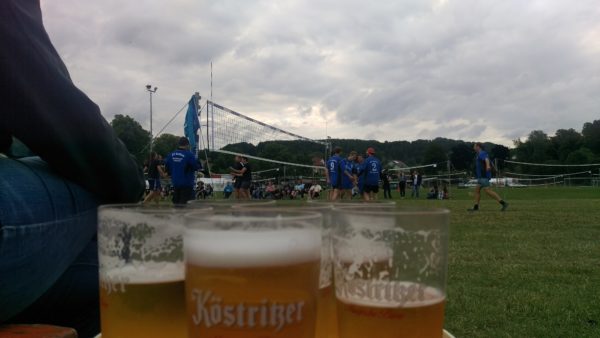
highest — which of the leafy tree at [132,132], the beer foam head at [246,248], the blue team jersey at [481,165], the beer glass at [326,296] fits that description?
the leafy tree at [132,132]

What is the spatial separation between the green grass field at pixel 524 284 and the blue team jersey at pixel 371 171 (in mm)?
6515

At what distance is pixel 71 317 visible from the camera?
1.28 m

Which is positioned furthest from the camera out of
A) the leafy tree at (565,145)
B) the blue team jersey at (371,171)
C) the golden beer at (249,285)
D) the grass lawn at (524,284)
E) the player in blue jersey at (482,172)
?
the leafy tree at (565,145)

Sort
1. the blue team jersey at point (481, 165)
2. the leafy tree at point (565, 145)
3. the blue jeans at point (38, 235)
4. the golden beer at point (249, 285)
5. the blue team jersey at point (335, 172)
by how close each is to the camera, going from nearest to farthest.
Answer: the golden beer at point (249, 285), the blue jeans at point (38, 235), the blue team jersey at point (481, 165), the blue team jersey at point (335, 172), the leafy tree at point (565, 145)

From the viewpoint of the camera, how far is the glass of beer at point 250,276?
1.69 feet

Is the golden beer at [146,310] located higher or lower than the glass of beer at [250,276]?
lower

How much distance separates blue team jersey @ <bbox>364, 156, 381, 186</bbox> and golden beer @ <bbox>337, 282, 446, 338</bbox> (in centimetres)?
1290

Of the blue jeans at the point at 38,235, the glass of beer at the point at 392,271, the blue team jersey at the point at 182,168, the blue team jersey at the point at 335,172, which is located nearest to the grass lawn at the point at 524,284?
the blue jeans at the point at 38,235

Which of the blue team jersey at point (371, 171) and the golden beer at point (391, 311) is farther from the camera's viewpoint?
the blue team jersey at point (371, 171)

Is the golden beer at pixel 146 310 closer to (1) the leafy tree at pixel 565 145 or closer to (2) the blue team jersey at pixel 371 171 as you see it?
(2) the blue team jersey at pixel 371 171

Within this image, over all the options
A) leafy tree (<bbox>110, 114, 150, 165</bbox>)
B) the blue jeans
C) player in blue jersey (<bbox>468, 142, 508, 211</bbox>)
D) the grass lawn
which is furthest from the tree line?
the blue jeans

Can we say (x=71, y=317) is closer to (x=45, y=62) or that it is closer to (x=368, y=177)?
(x=45, y=62)

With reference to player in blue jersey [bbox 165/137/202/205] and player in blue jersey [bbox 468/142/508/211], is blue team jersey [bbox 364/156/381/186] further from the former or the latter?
player in blue jersey [bbox 165/137/202/205]

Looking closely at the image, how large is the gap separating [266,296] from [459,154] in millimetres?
67027
